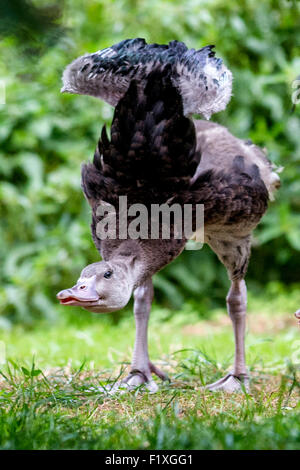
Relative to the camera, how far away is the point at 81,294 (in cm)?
346

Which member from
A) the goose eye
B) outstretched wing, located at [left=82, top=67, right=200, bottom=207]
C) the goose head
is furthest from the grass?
outstretched wing, located at [left=82, top=67, right=200, bottom=207]

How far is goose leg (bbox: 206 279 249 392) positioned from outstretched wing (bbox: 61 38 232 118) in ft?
4.70

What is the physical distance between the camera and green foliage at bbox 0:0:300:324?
29.1 feet

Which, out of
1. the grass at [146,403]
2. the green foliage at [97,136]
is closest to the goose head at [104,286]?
the grass at [146,403]

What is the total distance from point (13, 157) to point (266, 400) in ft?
21.6

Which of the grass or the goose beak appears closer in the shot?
the grass

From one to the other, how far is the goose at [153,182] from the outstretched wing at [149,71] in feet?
0.09

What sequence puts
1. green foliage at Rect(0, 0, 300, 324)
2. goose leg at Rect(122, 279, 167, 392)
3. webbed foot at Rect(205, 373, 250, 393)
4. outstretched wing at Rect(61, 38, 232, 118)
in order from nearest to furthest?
outstretched wing at Rect(61, 38, 232, 118), webbed foot at Rect(205, 373, 250, 393), goose leg at Rect(122, 279, 167, 392), green foliage at Rect(0, 0, 300, 324)

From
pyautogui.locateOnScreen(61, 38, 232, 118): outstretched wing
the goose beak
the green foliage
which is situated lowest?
the goose beak

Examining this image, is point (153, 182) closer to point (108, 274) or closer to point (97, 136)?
point (108, 274)

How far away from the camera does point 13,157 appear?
9453 mm

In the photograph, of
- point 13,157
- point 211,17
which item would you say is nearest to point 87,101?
point 13,157

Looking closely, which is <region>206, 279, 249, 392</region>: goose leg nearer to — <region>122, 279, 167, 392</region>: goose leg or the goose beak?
<region>122, 279, 167, 392</region>: goose leg
